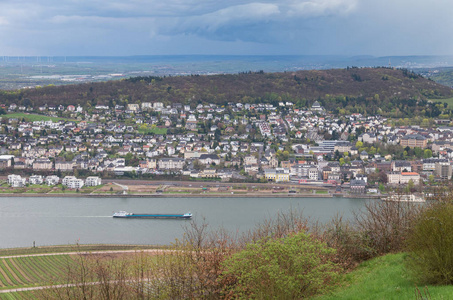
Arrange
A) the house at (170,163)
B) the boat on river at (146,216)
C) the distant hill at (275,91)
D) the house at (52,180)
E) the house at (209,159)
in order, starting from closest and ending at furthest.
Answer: the boat on river at (146,216) → the house at (52,180) → the house at (170,163) → the house at (209,159) → the distant hill at (275,91)

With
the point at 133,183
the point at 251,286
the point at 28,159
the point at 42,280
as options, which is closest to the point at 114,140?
the point at 28,159

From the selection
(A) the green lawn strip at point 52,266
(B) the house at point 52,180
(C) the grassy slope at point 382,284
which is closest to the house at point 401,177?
(B) the house at point 52,180

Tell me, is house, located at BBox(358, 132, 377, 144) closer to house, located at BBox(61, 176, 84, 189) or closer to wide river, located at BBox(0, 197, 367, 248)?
wide river, located at BBox(0, 197, 367, 248)

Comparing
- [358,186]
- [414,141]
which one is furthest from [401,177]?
[414,141]

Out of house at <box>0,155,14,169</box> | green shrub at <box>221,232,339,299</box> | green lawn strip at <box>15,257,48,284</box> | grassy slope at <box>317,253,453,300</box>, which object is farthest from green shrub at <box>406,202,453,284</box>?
house at <box>0,155,14,169</box>

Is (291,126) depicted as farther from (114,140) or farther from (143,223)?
(143,223)

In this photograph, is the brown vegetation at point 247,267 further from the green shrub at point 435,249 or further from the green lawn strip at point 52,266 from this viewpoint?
the green lawn strip at point 52,266
